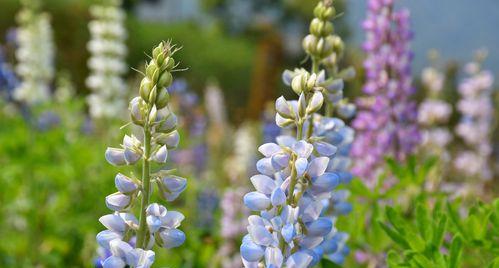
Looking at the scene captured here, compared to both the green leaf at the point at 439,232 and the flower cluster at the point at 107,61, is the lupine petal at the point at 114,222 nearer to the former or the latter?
the green leaf at the point at 439,232

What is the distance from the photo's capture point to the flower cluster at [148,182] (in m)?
1.07

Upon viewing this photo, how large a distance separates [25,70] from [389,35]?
11.6 ft

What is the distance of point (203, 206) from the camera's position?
442 centimetres

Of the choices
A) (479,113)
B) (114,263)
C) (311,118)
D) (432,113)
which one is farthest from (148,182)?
(479,113)

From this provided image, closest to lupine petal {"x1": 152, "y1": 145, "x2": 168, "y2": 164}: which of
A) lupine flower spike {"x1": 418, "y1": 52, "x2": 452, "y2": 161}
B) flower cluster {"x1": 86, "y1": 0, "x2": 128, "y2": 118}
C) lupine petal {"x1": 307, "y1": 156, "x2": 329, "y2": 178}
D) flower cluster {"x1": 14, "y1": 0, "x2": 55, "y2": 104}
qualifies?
lupine petal {"x1": 307, "y1": 156, "x2": 329, "y2": 178}

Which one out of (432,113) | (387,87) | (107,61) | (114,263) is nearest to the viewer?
(114,263)

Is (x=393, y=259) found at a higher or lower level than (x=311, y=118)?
lower

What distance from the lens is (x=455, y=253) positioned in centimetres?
133

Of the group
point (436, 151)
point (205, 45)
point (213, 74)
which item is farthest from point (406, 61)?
point (205, 45)

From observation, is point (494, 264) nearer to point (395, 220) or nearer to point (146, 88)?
point (395, 220)

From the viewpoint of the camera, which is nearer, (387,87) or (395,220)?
(395,220)

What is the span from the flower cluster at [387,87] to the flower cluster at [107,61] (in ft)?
8.81

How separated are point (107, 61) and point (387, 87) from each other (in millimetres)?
2899

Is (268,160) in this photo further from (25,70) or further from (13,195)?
(25,70)
